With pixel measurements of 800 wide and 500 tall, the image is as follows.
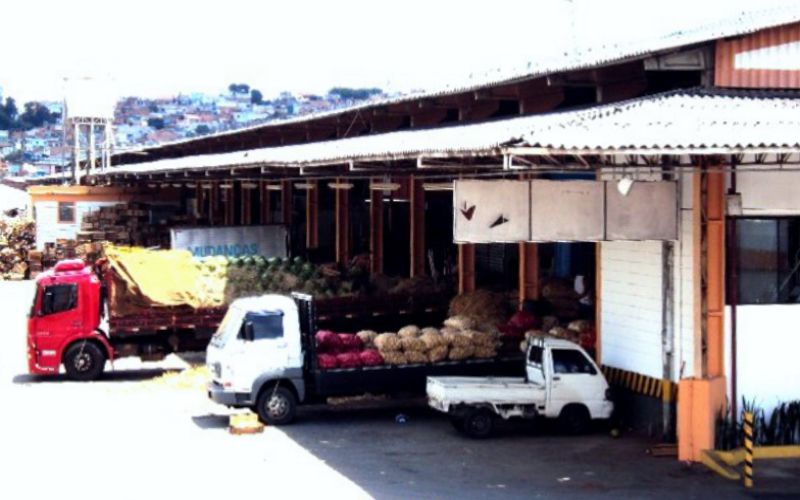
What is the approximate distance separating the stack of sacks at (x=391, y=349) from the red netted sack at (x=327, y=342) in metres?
0.69

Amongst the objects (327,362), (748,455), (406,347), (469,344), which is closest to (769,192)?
(748,455)

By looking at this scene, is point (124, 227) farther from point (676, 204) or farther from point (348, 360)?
point (676, 204)

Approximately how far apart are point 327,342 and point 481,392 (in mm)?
3398

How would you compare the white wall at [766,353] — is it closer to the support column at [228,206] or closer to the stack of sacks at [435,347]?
the stack of sacks at [435,347]

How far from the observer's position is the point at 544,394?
1945cm

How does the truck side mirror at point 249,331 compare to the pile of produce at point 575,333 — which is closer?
the truck side mirror at point 249,331

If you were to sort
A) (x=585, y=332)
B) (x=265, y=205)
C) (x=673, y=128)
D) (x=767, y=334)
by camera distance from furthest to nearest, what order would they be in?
(x=265, y=205) → (x=585, y=332) → (x=767, y=334) → (x=673, y=128)

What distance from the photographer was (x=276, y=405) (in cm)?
2055

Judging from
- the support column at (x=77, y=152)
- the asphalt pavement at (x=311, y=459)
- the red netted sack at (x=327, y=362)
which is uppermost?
the support column at (x=77, y=152)

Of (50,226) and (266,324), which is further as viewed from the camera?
(50,226)

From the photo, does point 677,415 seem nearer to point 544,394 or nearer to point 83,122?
point 544,394

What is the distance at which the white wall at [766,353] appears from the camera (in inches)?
704

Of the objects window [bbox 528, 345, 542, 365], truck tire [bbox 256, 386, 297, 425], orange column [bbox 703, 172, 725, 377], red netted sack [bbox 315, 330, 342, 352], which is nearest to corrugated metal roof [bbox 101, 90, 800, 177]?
orange column [bbox 703, 172, 725, 377]

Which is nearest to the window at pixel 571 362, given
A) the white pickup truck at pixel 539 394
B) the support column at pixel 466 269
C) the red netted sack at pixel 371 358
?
the white pickup truck at pixel 539 394
